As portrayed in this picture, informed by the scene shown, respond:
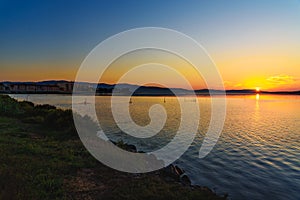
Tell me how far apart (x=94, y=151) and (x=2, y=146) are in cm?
609

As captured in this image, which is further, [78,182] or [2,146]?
[2,146]

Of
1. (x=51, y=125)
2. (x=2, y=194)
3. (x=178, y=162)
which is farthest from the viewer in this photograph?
(x=51, y=125)

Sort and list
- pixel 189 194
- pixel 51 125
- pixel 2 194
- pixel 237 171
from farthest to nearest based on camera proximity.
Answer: pixel 51 125 < pixel 237 171 < pixel 189 194 < pixel 2 194

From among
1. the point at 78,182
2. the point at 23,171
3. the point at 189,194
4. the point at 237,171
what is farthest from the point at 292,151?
the point at 23,171

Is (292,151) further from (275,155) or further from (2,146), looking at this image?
(2,146)

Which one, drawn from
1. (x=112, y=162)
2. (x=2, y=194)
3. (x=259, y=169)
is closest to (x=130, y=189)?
(x=112, y=162)

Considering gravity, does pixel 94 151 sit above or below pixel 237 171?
above

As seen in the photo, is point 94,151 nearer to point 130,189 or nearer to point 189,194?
point 130,189

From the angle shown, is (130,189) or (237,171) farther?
→ (237,171)

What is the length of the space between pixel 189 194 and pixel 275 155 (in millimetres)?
18647

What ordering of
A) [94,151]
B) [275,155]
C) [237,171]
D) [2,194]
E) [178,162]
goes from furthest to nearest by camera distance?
[275,155], [178,162], [237,171], [94,151], [2,194]

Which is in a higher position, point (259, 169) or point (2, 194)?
point (2, 194)

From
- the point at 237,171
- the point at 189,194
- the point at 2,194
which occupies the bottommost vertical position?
the point at 237,171

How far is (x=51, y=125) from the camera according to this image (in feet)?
86.0
